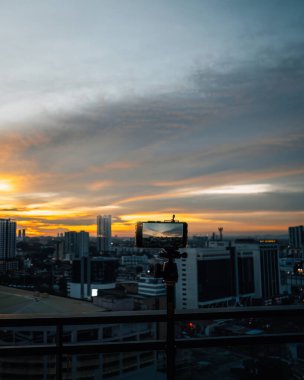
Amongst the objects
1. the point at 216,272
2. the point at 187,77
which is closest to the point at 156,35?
the point at 187,77

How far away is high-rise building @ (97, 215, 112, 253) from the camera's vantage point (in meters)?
82.4

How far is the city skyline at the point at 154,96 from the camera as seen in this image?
467 centimetres

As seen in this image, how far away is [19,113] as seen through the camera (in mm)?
7363

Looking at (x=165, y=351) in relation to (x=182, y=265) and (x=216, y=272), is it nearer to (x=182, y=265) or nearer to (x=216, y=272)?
(x=182, y=265)

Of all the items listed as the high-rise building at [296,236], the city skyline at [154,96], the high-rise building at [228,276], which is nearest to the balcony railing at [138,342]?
the city skyline at [154,96]

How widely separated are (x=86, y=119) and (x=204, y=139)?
332 cm

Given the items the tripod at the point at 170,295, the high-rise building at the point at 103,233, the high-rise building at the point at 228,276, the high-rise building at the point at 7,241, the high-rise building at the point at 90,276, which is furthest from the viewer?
the high-rise building at the point at 103,233

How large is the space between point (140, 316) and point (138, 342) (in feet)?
0.42

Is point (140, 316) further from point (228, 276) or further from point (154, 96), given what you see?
point (228, 276)

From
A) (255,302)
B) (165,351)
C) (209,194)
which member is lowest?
(255,302)

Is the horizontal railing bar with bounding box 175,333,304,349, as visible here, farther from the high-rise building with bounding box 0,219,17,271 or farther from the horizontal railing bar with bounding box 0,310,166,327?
the high-rise building with bounding box 0,219,17,271

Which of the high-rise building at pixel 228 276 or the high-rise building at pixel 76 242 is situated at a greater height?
the high-rise building at pixel 76 242

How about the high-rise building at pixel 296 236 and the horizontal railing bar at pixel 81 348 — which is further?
the high-rise building at pixel 296 236

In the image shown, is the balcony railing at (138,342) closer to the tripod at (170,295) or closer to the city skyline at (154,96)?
the tripod at (170,295)
